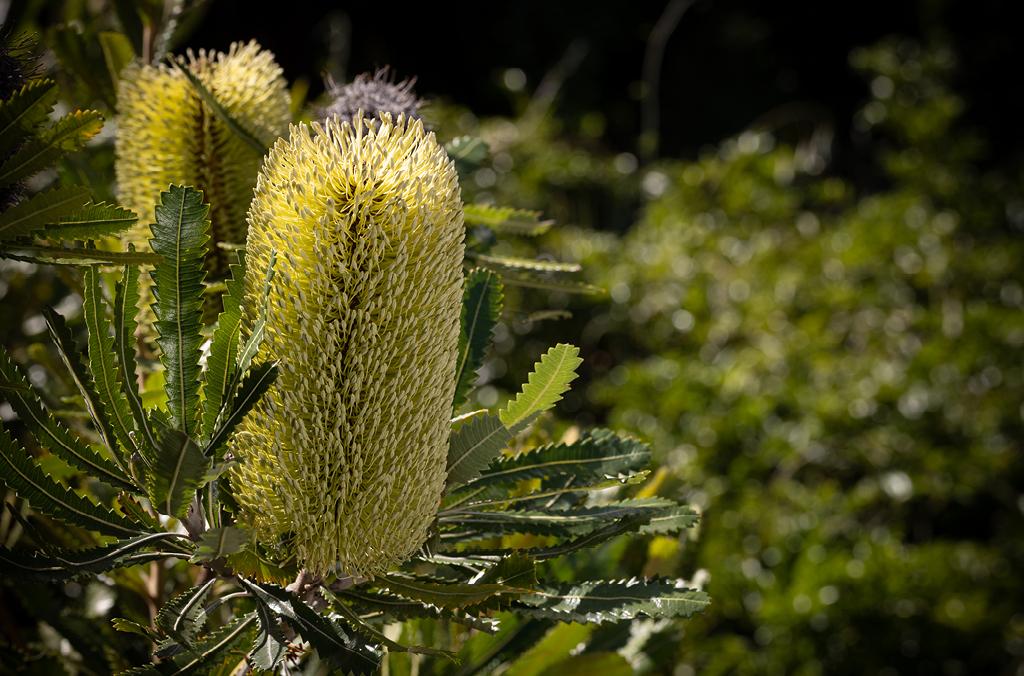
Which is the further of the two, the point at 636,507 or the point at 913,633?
the point at 913,633

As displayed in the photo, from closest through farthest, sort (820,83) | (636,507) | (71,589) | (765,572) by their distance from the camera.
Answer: (636,507) < (71,589) < (765,572) < (820,83)

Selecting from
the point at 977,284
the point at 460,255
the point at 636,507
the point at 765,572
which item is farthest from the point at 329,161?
the point at 977,284

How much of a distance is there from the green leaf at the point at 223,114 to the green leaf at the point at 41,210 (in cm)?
17

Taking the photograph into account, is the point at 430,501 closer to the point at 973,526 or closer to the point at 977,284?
the point at 973,526

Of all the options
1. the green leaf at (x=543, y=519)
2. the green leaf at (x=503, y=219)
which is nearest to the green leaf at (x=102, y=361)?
the green leaf at (x=543, y=519)

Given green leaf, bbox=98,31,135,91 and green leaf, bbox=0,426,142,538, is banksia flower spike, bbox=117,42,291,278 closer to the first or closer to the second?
green leaf, bbox=98,31,135,91

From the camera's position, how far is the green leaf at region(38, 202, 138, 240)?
63cm

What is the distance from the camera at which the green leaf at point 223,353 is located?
0.58 m

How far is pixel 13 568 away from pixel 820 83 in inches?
204

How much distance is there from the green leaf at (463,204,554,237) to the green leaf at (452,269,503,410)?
0.13 metres

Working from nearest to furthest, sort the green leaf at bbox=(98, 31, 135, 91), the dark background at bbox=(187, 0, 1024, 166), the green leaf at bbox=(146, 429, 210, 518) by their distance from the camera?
the green leaf at bbox=(146, 429, 210, 518) → the green leaf at bbox=(98, 31, 135, 91) → the dark background at bbox=(187, 0, 1024, 166)

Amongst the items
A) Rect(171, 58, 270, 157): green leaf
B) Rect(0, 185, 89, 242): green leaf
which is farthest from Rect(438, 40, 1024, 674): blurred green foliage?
Rect(0, 185, 89, 242): green leaf

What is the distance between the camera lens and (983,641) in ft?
7.84

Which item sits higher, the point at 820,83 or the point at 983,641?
the point at 820,83
